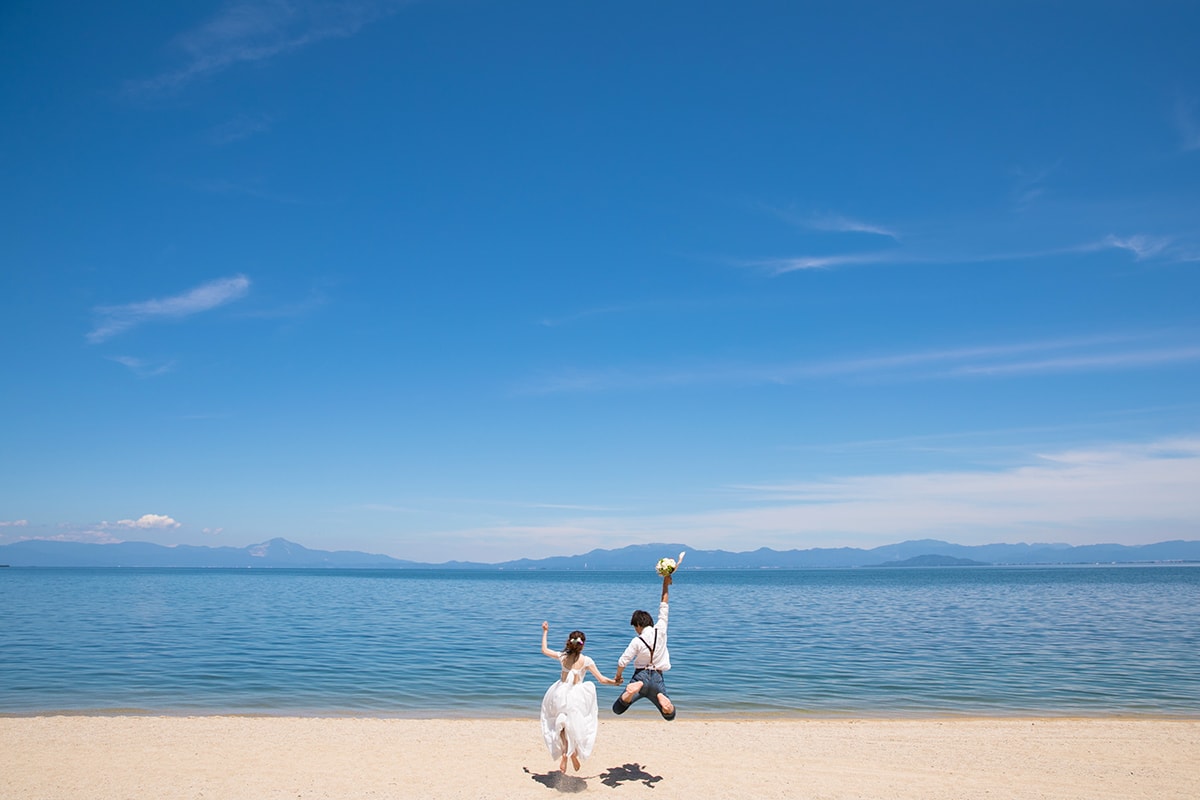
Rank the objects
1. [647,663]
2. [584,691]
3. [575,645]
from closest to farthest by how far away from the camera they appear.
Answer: [575,645] < [584,691] < [647,663]

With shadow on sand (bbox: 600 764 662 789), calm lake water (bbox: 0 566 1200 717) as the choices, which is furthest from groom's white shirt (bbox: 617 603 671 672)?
calm lake water (bbox: 0 566 1200 717)

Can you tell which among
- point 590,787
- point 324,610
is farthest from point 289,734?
point 324,610

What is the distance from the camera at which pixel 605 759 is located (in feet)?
42.0

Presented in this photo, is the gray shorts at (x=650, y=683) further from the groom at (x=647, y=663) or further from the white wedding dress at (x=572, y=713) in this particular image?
the white wedding dress at (x=572, y=713)

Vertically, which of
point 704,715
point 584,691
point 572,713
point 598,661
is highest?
point 584,691

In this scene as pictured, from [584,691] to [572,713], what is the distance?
311mm

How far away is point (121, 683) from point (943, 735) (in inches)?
803

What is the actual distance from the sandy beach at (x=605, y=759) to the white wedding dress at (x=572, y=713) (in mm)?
782

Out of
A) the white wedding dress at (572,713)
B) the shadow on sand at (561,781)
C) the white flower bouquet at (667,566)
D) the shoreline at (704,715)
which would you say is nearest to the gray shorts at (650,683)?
the white wedding dress at (572,713)

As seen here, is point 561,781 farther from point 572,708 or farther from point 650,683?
point 650,683

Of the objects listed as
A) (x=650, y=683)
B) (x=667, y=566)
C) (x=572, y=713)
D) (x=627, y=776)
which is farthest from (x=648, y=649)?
(x=627, y=776)

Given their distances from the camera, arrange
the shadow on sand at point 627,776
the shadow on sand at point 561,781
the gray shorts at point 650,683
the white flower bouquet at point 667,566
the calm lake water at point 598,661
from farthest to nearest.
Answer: the calm lake water at point 598,661 < the shadow on sand at point 627,776 < the shadow on sand at point 561,781 < the gray shorts at point 650,683 < the white flower bouquet at point 667,566

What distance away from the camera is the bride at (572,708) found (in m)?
10.4

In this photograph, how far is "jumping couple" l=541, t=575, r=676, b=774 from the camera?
10.4 metres
